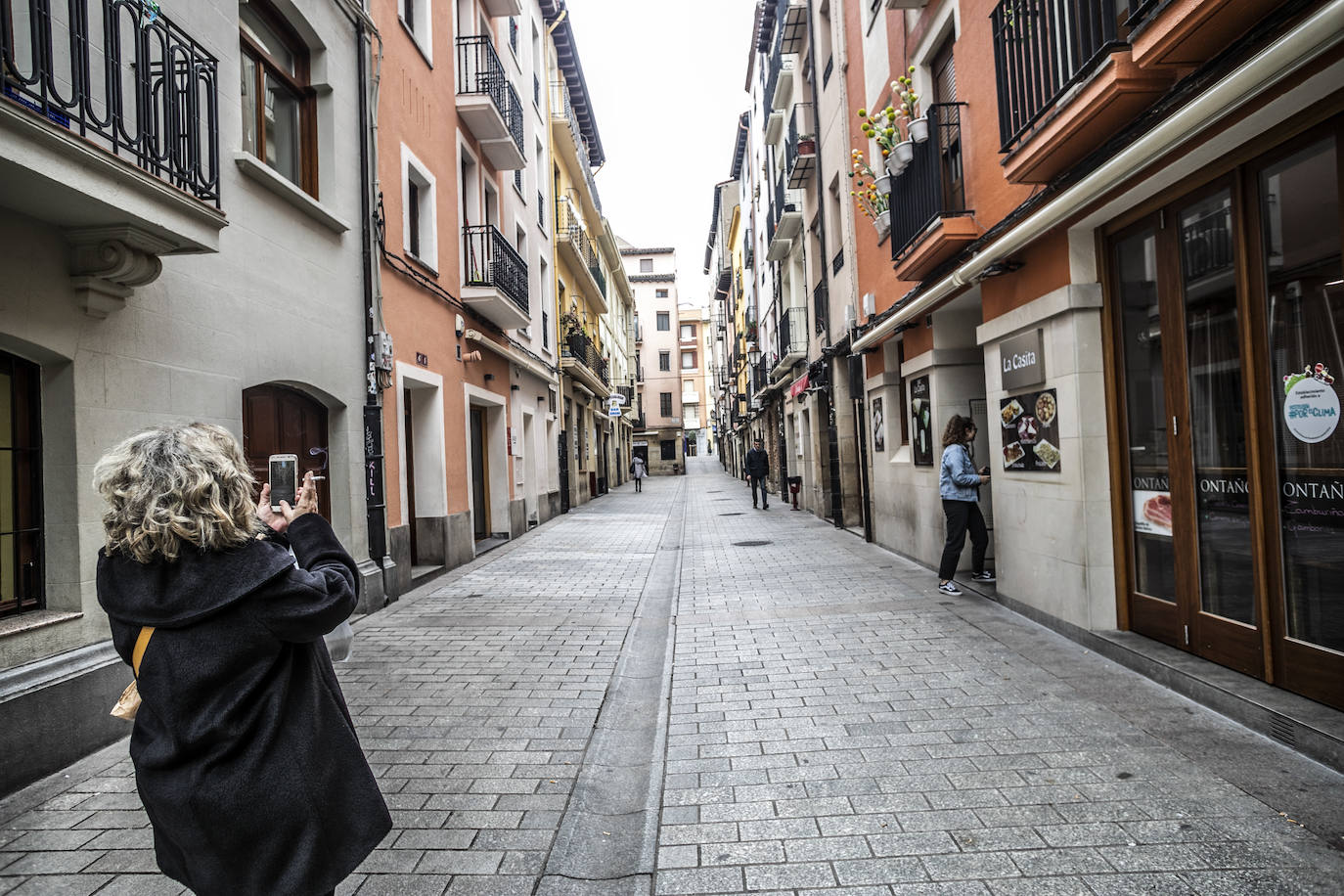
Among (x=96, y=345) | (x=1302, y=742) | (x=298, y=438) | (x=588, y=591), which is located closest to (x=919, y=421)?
(x=588, y=591)

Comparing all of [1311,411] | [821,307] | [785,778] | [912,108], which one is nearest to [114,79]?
[785,778]

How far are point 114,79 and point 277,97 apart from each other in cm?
387

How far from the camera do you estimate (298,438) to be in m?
7.60

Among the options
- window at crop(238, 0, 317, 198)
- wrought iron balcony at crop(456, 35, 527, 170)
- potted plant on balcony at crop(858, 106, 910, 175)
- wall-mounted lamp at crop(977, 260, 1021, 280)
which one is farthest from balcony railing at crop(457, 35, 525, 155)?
wall-mounted lamp at crop(977, 260, 1021, 280)

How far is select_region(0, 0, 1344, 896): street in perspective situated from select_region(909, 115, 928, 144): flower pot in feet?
1.48

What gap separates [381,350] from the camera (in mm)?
8664

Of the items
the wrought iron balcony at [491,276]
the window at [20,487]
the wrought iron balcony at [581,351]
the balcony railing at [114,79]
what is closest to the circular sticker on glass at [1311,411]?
the balcony railing at [114,79]

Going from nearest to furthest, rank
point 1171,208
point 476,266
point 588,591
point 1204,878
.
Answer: point 1204,878 < point 1171,208 < point 588,591 < point 476,266

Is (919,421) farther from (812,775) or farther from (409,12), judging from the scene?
(409,12)

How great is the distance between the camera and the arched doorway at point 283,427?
6742mm

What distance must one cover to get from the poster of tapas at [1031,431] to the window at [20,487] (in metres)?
6.76

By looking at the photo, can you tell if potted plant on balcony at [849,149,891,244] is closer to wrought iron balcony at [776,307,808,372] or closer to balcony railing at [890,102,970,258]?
balcony railing at [890,102,970,258]

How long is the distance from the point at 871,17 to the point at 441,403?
8.09m

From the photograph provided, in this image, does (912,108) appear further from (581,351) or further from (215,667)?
(581,351)
